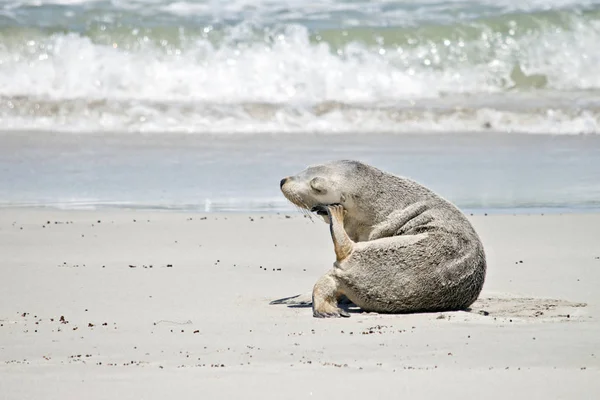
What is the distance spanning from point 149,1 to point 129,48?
9.75 feet

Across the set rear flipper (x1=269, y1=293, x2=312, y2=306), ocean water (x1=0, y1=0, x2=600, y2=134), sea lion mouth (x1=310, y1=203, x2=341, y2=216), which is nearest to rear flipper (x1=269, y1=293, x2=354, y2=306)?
rear flipper (x1=269, y1=293, x2=312, y2=306)

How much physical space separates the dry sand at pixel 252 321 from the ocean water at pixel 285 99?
1.67 meters

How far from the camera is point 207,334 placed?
6859 mm

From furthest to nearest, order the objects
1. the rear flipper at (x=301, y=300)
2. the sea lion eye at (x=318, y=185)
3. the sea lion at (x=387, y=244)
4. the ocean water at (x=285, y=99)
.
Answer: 1. the ocean water at (x=285, y=99)
2. the rear flipper at (x=301, y=300)
3. the sea lion eye at (x=318, y=185)
4. the sea lion at (x=387, y=244)

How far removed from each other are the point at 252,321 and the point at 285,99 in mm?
13517

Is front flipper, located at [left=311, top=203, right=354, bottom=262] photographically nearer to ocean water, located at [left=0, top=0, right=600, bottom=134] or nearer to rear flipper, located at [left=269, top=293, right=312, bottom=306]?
rear flipper, located at [left=269, top=293, right=312, bottom=306]

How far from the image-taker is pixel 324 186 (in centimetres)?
755

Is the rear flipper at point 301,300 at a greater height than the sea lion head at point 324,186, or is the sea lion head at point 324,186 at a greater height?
the sea lion head at point 324,186

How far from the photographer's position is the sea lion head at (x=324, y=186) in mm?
7566

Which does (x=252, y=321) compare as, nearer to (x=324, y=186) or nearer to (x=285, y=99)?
(x=324, y=186)

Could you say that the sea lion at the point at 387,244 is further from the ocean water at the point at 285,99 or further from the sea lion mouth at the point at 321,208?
the ocean water at the point at 285,99

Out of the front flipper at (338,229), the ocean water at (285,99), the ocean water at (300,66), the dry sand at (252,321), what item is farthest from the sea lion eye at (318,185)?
the ocean water at (300,66)

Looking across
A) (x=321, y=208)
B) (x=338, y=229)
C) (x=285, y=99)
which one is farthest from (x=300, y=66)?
(x=338, y=229)

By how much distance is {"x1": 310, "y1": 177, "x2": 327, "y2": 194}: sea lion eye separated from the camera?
754cm
